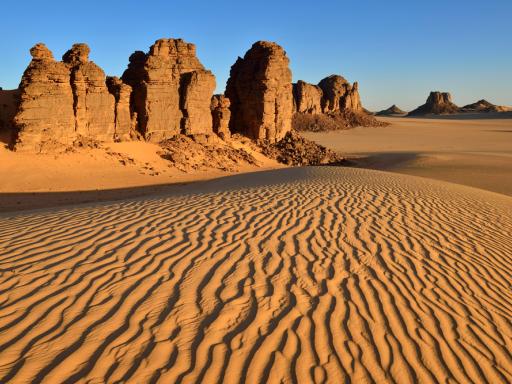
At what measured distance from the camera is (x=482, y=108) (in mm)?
119438

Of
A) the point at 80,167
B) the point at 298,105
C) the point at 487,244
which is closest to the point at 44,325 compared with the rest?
the point at 487,244

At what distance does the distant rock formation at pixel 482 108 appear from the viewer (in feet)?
383

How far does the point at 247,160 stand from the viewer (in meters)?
25.8

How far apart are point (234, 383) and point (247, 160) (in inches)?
901

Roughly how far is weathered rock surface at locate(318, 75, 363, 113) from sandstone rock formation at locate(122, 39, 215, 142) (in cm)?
4571

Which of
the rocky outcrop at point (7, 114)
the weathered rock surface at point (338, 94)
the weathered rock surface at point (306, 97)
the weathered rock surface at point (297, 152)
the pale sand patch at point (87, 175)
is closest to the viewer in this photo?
the pale sand patch at point (87, 175)

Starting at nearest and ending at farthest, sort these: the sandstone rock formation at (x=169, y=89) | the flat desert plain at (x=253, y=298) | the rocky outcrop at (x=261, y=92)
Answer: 1. the flat desert plain at (x=253, y=298)
2. the sandstone rock formation at (x=169, y=89)
3. the rocky outcrop at (x=261, y=92)

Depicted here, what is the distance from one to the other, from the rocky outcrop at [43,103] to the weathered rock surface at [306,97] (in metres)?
47.5

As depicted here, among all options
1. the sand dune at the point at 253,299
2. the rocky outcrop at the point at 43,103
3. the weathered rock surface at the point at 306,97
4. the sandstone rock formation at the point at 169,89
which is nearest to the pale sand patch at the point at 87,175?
the rocky outcrop at the point at 43,103

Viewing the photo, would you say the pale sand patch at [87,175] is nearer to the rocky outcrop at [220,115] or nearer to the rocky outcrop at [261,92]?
the rocky outcrop at [220,115]

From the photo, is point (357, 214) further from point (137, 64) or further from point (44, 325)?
point (137, 64)

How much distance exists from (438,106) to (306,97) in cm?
6893

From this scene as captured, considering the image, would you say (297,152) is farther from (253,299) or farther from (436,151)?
(253,299)

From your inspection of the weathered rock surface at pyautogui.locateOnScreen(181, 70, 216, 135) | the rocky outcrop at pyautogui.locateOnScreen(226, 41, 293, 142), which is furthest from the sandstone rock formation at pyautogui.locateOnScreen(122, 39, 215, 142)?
the rocky outcrop at pyautogui.locateOnScreen(226, 41, 293, 142)
